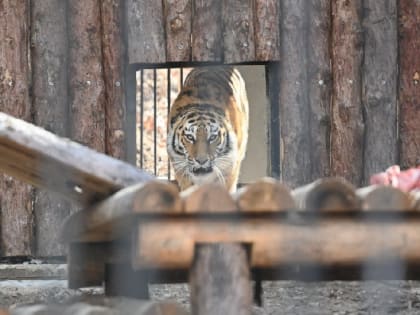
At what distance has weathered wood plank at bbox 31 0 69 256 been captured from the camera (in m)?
5.50

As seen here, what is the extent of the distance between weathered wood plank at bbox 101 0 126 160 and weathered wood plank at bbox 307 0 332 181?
2.95ft

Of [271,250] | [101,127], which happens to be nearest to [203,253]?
[271,250]

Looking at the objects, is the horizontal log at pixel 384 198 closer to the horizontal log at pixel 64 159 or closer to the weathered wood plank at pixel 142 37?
the horizontal log at pixel 64 159

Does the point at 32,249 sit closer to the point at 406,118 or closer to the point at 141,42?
the point at 141,42

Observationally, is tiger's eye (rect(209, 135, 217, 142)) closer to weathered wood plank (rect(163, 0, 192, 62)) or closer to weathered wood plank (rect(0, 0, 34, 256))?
weathered wood plank (rect(163, 0, 192, 62))

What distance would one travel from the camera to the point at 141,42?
18.3 feet

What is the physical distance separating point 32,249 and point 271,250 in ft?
10.5

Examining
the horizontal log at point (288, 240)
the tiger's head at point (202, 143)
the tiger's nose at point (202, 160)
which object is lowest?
the horizontal log at point (288, 240)

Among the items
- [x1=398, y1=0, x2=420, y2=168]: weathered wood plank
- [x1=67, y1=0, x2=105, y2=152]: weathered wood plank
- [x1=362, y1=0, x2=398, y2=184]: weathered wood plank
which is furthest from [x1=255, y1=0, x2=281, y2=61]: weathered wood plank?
[x1=67, y1=0, x2=105, y2=152]: weathered wood plank

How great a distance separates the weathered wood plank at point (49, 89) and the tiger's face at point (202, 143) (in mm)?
1060

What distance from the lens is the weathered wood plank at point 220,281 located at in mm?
2338

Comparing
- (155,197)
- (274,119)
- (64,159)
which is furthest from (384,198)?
(274,119)

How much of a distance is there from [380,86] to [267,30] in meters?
0.60

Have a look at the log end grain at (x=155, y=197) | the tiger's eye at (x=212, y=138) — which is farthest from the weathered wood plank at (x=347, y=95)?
the log end grain at (x=155, y=197)
